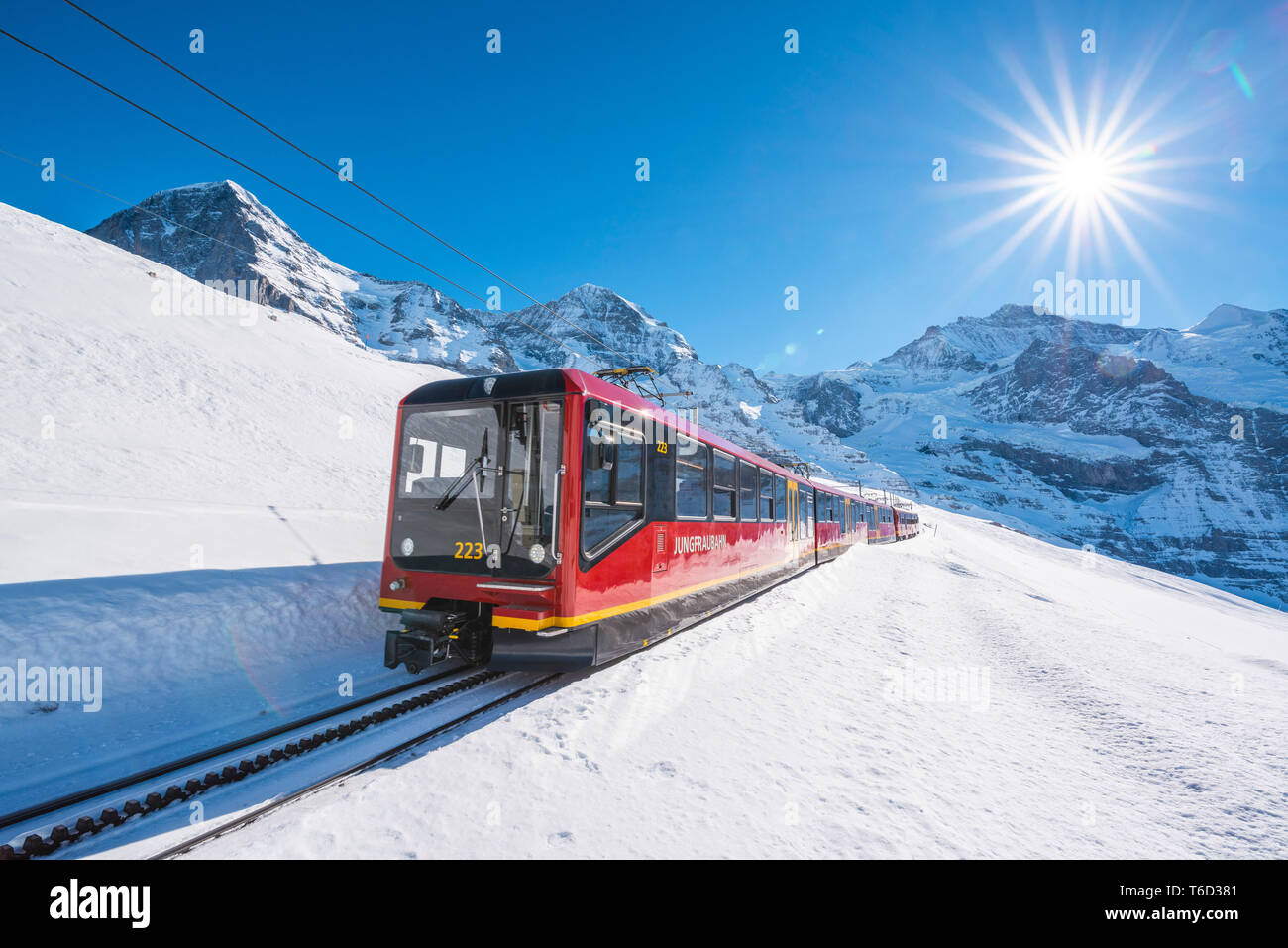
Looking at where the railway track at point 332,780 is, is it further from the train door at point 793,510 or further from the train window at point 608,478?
the train door at point 793,510

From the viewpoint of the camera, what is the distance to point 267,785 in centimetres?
352

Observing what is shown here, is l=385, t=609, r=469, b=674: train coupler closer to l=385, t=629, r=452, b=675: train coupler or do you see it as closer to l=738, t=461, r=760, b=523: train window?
l=385, t=629, r=452, b=675: train coupler

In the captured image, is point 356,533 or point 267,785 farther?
point 356,533

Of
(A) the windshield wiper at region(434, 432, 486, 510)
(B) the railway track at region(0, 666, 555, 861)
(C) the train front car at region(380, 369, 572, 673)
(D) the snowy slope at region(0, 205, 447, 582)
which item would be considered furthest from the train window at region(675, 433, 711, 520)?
(D) the snowy slope at region(0, 205, 447, 582)

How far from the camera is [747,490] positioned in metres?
9.72

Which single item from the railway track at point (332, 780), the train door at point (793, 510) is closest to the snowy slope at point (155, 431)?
the railway track at point (332, 780)

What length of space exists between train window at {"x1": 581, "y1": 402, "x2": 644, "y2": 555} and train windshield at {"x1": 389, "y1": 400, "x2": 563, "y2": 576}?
356 millimetres

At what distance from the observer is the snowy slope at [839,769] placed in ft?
9.62

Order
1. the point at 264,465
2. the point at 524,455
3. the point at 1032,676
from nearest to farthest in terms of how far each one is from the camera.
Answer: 1. the point at 524,455
2. the point at 1032,676
3. the point at 264,465

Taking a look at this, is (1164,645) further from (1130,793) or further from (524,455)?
(524,455)

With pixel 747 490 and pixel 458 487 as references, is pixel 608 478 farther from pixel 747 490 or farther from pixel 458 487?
pixel 747 490

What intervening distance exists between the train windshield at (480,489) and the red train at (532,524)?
14mm
